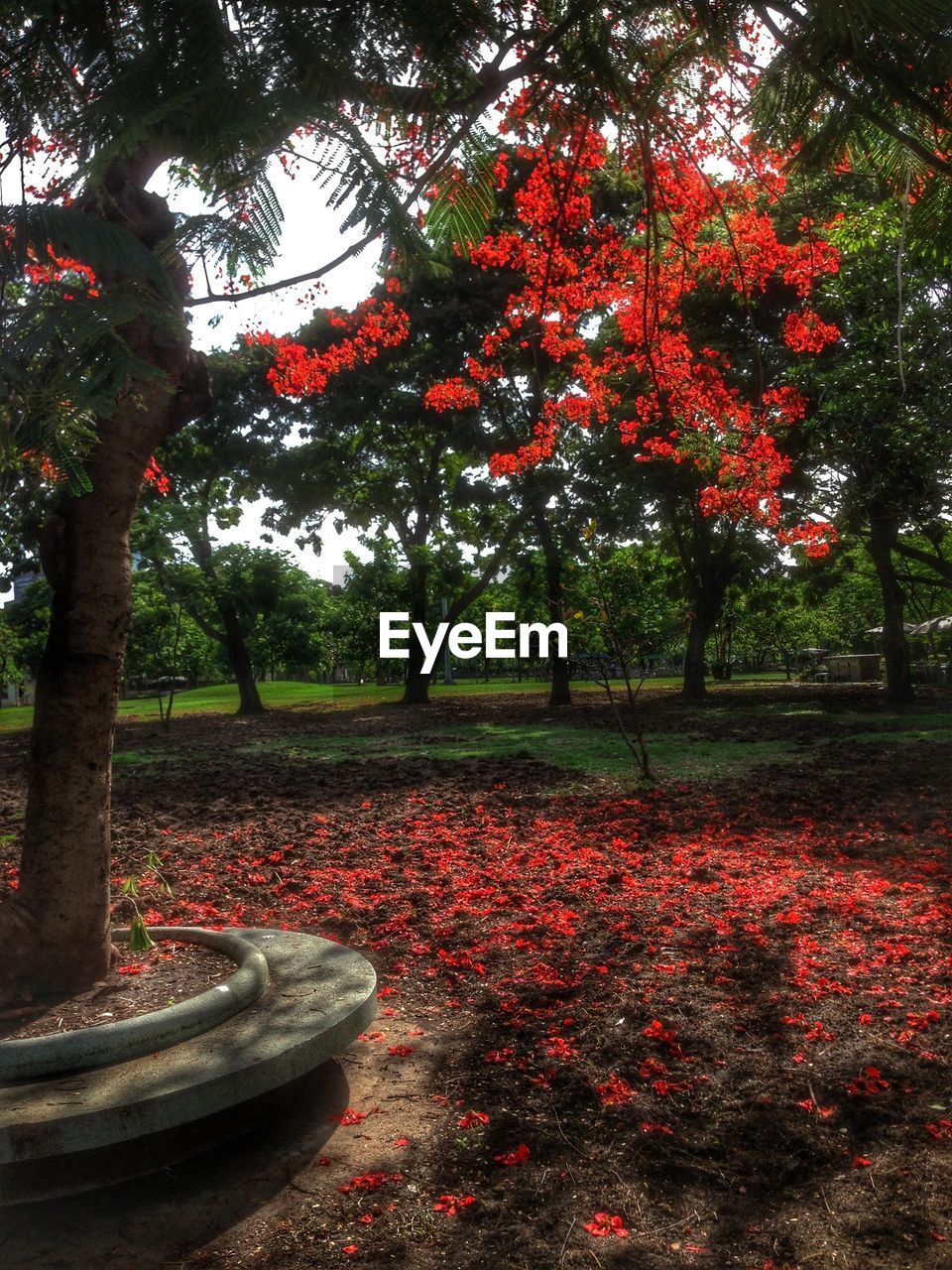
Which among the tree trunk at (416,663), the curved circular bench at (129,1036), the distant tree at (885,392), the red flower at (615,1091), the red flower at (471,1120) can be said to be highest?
the distant tree at (885,392)

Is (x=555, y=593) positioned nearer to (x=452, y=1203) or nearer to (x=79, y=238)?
(x=452, y=1203)

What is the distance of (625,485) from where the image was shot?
20281mm

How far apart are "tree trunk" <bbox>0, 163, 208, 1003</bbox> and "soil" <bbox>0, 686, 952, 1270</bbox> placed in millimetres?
1056

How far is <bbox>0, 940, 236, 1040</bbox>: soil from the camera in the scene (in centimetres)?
315

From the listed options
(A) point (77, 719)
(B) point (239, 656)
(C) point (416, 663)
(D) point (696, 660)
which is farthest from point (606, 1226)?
(C) point (416, 663)

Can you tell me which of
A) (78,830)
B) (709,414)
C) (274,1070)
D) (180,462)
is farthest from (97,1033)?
(180,462)

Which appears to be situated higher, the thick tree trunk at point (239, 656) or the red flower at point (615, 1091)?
the thick tree trunk at point (239, 656)

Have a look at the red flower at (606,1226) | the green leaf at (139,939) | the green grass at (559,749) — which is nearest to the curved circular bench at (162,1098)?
the green leaf at (139,939)

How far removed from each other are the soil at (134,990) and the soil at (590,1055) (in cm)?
58

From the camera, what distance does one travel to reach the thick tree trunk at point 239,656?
→ 2273 cm

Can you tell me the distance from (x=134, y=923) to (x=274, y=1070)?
3.98ft

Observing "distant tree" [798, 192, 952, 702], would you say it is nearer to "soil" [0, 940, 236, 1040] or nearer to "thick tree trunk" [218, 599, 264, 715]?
"soil" [0, 940, 236, 1040]

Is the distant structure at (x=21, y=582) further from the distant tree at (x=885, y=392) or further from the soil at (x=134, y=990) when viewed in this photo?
the soil at (x=134, y=990)

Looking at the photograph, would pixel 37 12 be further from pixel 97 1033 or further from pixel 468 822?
pixel 468 822
